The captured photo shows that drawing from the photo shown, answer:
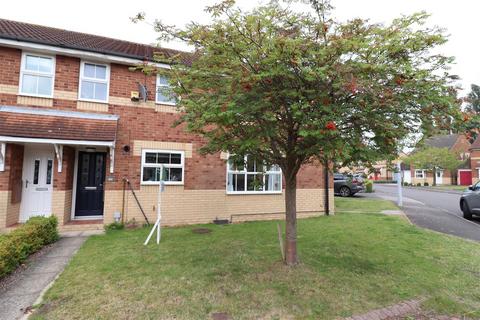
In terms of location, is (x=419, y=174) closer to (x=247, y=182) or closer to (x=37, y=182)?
(x=247, y=182)

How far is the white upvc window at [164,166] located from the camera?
29.2 feet

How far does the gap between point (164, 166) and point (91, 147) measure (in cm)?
249

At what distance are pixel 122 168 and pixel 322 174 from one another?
298 inches

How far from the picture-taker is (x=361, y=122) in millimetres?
3768

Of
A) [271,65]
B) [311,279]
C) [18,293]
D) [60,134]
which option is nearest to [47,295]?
[18,293]

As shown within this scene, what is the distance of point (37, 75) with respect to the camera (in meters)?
8.10

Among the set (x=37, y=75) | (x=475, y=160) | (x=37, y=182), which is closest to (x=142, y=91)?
(x=37, y=75)

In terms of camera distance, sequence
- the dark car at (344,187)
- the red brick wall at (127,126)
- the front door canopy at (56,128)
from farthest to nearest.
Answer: the dark car at (344,187), the red brick wall at (127,126), the front door canopy at (56,128)

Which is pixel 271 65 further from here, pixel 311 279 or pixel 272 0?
pixel 311 279

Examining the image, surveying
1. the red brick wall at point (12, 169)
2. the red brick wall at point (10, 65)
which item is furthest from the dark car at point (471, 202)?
the red brick wall at point (10, 65)

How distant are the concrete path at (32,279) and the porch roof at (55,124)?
116 inches

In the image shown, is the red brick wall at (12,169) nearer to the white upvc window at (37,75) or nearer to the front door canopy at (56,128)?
the front door canopy at (56,128)

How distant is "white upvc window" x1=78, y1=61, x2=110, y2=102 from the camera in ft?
27.9

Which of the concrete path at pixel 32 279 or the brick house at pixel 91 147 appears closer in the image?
the concrete path at pixel 32 279
